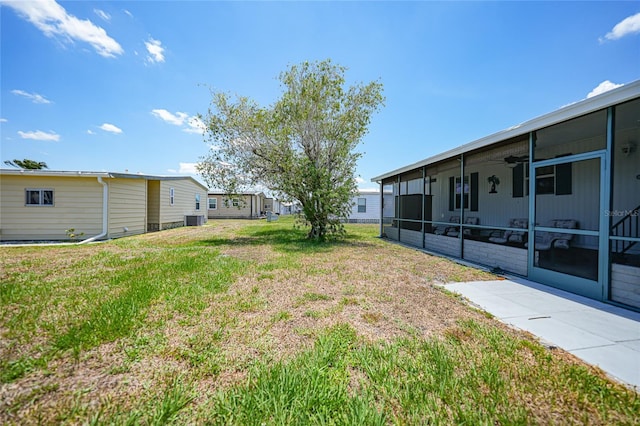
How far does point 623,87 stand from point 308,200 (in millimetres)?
8095

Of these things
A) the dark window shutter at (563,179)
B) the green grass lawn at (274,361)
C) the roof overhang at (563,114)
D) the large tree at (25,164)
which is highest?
the large tree at (25,164)

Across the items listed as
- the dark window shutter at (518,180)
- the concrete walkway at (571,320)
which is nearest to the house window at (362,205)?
the dark window shutter at (518,180)

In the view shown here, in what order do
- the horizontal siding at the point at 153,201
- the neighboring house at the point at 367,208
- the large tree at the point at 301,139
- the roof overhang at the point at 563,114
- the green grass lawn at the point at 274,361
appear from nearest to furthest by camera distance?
the green grass lawn at the point at 274,361 → the roof overhang at the point at 563,114 → the large tree at the point at 301,139 → the horizontal siding at the point at 153,201 → the neighboring house at the point at 367,208

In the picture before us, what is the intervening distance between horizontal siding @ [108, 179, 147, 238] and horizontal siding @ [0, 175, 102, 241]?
44 cm

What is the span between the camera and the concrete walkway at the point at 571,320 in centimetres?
236

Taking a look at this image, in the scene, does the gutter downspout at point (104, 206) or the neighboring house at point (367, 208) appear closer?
the gutter downspout at point (104, 206)

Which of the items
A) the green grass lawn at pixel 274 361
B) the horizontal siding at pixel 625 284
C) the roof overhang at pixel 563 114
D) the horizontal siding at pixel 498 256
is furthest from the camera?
the horizontal siding at pixel 498 256

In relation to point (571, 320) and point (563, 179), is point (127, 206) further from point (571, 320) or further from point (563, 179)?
point (563, 179)

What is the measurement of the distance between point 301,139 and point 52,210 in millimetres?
10393

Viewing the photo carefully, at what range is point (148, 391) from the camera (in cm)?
191

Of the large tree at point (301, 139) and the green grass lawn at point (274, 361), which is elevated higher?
the large tree at point (301, 139)

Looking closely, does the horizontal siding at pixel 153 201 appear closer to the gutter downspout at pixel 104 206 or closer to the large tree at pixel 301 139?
the gutter downspout at pixel 104 206

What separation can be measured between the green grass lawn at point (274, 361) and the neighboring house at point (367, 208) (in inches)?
714

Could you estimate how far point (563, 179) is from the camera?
727 cm
